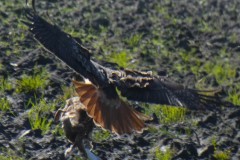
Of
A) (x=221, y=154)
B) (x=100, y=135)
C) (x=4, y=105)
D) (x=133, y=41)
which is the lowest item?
(x=221, y=154)

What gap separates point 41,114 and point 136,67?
6.40 ft

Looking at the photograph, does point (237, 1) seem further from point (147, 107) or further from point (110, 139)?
point (110, 139)

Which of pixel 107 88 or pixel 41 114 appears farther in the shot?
pixel 41 114

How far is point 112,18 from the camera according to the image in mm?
10469

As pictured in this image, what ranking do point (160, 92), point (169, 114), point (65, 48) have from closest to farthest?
1. point (65, 48)
2. point (160, 92)
3. point (169, 114)

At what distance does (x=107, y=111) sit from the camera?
19.4 feet

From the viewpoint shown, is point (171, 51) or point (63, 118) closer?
point (63, 118)

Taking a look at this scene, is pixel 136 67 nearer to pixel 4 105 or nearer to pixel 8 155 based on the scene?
pixel 4 105

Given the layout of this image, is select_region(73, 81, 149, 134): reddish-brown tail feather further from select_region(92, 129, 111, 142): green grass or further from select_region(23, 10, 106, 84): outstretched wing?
select_region(92, 129, 111, 142): green grass

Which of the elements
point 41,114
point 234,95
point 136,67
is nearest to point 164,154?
point 41,114

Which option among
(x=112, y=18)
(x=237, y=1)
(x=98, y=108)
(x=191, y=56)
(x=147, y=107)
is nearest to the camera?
(x=98, y=108)

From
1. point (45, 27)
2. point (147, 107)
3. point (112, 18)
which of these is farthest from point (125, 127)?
point (112, 18)

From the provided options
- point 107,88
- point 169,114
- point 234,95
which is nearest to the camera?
point 107,88

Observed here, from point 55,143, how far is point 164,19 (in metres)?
4.40
